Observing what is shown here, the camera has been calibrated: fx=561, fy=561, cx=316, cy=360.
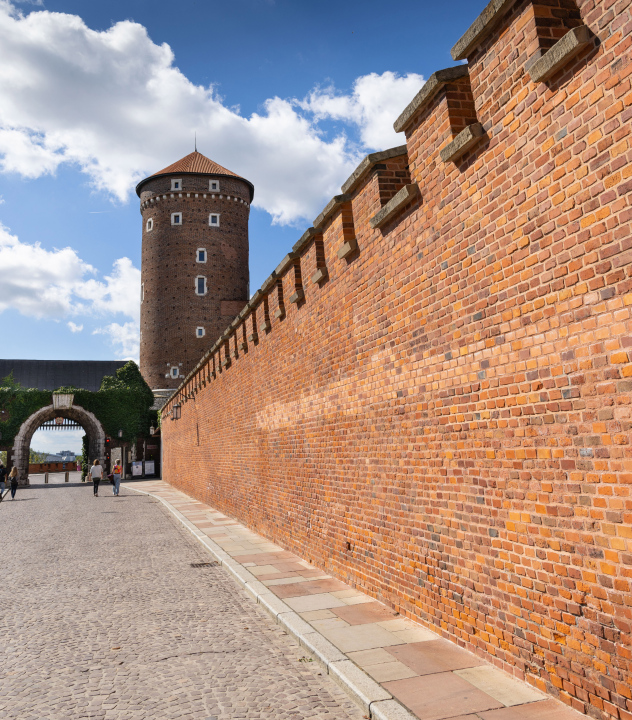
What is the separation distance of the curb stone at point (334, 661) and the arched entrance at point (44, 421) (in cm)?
3472

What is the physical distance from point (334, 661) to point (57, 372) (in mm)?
66529

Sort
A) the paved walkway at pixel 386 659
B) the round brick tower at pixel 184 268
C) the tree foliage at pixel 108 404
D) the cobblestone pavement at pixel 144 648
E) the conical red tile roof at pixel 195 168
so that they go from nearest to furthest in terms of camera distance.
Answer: the paved walkway at pixel 386 659, the cobblestone pavement at pixel 144 648, the tree foliage at pixel 108 404, the round brick tower at pixel 184 268, the conical red tile roof at pixel 195 168

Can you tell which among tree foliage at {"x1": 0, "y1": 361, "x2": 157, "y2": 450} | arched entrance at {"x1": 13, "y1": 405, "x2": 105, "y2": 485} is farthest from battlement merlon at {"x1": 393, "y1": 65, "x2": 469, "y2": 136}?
tree foliage at {"x1": 0, "y1": 361, "x2": 157, "y2": 450}

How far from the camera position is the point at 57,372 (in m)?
63.7

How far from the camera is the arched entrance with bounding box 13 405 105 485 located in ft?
122

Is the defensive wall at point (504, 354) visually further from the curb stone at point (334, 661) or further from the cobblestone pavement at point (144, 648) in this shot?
the cobblestone pavement at point (144, 648)

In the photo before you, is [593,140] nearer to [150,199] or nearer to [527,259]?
[527,259]

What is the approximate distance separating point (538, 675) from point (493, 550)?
2.53 ft

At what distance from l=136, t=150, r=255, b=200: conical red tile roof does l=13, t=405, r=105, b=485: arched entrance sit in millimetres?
19583

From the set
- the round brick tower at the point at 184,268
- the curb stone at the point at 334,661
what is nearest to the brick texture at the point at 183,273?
the round brick tower at the point at 184,268

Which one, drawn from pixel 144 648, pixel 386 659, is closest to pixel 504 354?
pixel 386 659

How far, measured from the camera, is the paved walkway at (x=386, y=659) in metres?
3.23

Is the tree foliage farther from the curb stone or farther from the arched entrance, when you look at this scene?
the curb stone

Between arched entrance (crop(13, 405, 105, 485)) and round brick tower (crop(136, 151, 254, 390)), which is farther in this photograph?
round brick tower (crop(136, 151, 254, 390))
